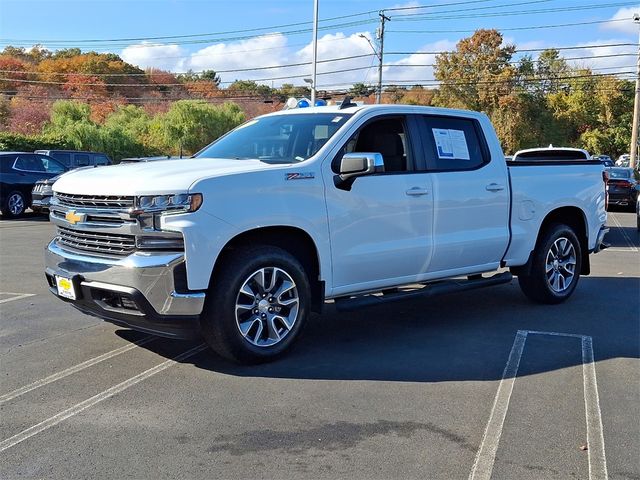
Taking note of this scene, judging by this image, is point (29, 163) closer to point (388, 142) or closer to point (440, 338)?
point (388, 142)

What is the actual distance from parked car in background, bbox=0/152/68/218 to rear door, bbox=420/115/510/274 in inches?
561

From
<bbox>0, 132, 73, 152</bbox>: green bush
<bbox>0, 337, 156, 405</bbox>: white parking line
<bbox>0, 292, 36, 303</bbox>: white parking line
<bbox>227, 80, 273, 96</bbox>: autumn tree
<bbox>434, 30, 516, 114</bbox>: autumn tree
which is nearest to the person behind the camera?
<bbox>0, 337, 156, 405</bbox>: white parking line

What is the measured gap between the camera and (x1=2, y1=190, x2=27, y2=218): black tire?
17.2 meters

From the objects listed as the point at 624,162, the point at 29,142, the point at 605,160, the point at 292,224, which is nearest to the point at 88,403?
the point at 292,224

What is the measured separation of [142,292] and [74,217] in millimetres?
945

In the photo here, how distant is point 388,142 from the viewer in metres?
6.07

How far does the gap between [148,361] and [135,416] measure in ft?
3.63

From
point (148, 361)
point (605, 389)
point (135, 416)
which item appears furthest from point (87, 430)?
point (605, 389)

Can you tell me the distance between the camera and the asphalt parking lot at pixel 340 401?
11.7 ft

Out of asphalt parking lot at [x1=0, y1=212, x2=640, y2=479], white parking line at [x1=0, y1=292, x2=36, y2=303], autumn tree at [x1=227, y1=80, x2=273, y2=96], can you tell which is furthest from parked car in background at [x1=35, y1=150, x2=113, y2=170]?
autumn tree at [x1=227, y1=80, x2=273, y2=96]

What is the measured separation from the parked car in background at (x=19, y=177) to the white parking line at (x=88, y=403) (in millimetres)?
13871

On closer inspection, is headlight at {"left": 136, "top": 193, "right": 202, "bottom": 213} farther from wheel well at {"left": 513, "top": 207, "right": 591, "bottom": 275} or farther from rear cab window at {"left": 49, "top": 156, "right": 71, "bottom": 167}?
rear cab window at {"left": 49, "top": 156, "right": 71, "bottom": 167}

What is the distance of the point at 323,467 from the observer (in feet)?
11.5

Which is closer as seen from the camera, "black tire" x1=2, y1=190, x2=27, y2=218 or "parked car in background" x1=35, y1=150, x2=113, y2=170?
"black tire" x1=2, y1=190, x2=27, y2=218
